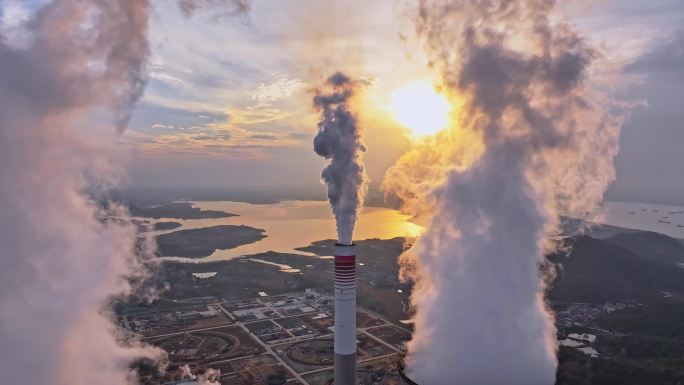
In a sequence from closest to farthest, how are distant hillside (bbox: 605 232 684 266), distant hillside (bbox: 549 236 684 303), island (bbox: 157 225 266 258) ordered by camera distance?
distant hillside (bbox: 549 236 684 303), distant hillside (bbox: 605 232 684 266), island (bbox: 157 225 266 258)

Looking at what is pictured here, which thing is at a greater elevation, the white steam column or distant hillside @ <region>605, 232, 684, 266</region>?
the white steam column

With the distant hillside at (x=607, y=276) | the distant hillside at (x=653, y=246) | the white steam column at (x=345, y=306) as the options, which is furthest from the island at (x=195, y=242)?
the distant hillside at (x=653, y=246)

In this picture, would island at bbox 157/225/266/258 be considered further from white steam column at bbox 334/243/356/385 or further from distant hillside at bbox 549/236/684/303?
white steam column at bbox 334/243/356/385

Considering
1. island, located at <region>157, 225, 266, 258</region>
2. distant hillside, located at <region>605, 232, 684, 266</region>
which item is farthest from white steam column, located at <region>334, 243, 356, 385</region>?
distant hillside, located at <region>605, 232, 684, 266</region>

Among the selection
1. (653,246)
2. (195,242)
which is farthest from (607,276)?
(195,242)

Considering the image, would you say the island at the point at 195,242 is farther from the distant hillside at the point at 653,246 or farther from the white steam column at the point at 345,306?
the distant hillside at the point at 653,246

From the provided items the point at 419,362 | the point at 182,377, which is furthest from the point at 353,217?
the point at 182,377

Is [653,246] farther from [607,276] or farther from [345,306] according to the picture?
[345,306]

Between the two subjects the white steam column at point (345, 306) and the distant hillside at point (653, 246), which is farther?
the distant hillside at point (653, 246)
